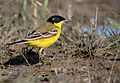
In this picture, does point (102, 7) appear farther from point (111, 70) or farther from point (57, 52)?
point (111, 70)

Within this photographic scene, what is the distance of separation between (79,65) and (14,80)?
→ 1143 mm

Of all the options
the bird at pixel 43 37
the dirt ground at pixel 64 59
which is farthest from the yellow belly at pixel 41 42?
the dirt ground at pixel 64 59

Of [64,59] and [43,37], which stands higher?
[43,37]

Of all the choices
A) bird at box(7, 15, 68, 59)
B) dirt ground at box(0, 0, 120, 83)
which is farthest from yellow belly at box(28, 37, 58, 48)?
dirt ground at box(0, 0, 120, 83)

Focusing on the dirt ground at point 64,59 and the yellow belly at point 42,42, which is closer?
the dirt ground at point 64,59

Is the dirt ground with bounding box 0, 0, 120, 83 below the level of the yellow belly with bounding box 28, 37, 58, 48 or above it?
below

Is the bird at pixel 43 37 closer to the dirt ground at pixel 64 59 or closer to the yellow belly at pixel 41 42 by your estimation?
the yellow belly at pixel 41 42

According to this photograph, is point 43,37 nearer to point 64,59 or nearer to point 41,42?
point 41,42

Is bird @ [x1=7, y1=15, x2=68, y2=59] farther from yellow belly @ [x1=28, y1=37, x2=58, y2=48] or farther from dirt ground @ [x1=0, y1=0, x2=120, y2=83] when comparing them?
dirt ground @ [x1=0, y1=0, x2=120, y2=83]

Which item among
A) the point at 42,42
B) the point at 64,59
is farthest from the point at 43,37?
the point at 64,59

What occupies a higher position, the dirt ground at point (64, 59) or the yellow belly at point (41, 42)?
the yellow belly at point (41, 42)

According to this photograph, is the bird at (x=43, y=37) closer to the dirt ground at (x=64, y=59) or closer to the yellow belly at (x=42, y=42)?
the yellow belly at (x=42, y=42)

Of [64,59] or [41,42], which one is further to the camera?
[64,59]

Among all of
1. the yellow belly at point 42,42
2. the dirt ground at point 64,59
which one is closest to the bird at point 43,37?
the yellow belly at point 42,42
